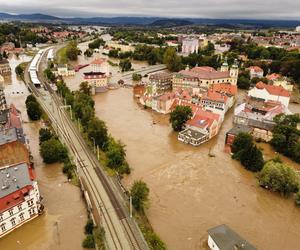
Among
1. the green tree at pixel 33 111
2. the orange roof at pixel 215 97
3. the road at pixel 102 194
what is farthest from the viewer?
the orange roof at pixel 215 97

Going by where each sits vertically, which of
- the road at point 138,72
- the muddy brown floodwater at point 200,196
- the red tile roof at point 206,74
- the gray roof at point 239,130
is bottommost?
the muddy brown floodwater at point 200,196

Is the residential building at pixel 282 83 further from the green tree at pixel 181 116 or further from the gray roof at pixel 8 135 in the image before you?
the gray roof at pixel 8 135

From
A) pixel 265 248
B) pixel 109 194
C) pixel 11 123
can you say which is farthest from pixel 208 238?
pixel 11 123

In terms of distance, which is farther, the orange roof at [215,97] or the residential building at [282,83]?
the residential building at [282,83]

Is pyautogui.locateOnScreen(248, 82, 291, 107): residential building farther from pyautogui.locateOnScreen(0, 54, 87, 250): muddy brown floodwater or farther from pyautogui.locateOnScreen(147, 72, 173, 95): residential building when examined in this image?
pyautogui.locateOnScreen(0, 54, 87, 250): muddy brown floodwater

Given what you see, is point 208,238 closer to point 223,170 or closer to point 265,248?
point 265,248

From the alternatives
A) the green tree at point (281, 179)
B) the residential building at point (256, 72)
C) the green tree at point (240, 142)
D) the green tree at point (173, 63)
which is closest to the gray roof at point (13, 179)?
the green tree at point (281, 179)

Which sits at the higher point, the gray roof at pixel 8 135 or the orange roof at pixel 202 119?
the gray roof at pixel 8 135
